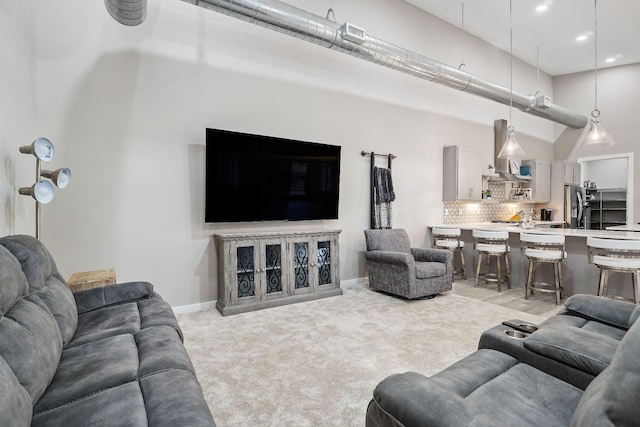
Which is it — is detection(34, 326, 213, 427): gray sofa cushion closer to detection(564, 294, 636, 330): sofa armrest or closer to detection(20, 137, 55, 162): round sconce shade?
detection(20, 137, 55, 162): round sconce shade

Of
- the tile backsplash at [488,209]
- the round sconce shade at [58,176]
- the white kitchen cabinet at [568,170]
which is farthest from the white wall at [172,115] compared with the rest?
the white kitchen cabinet at [568,170]

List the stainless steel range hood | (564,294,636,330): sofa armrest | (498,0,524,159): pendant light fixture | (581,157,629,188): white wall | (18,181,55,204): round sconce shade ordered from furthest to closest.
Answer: (581,157,629,188): white wall → the stainless steel range hood → (498,0,524,159): pendant light fixture → (18,181,55,204): round sconce shade → (564,294,636,330): sofa armrest

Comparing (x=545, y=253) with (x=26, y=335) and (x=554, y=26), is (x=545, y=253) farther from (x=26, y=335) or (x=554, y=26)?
(x=26, y=335)

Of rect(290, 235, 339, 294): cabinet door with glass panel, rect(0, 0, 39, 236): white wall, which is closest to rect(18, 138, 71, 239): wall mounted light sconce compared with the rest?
rect(0, 0, 39, 236): white wall

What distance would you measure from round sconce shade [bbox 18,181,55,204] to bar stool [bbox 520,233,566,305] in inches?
210

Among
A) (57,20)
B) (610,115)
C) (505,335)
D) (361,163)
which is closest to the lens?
(505,335)

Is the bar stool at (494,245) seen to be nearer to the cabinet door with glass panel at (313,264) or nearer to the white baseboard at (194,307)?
the cabinet door with glass panel at (313,264)

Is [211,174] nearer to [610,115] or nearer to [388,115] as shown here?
[388,115]

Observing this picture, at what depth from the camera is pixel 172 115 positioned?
3.82 metres

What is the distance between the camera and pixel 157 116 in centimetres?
374

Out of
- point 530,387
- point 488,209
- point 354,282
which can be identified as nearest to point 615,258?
point 354,282

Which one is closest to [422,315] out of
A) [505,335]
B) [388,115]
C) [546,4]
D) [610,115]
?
[505,335]

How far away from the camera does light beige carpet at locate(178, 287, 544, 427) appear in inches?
84.7

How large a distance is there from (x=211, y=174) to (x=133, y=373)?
106 inches
